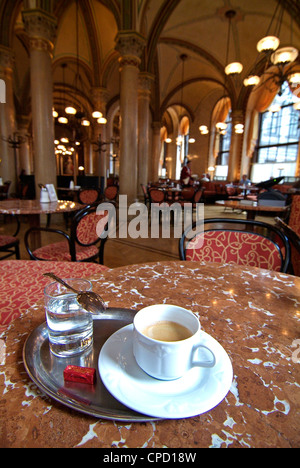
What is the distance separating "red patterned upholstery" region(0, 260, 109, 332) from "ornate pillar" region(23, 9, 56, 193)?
14.6 ft

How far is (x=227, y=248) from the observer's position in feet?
4.28

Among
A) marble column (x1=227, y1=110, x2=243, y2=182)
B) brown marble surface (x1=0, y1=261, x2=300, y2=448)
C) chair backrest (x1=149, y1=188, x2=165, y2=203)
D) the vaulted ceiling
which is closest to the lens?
brown marble surface (x1=0, y1=261, x2=300, y2=448)

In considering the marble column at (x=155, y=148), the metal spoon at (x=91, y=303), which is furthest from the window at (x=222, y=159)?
the metal spoon at (x=91, y=303)

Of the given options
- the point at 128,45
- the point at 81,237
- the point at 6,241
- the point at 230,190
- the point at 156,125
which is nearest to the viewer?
the point at 81,237

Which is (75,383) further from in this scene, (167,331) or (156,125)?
(156,125)

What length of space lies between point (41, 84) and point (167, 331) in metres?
6.09

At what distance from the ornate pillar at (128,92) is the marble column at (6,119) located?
3117 millimetres

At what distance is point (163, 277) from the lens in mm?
812

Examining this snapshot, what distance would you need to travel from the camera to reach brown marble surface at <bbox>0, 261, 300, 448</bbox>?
0.93 ft

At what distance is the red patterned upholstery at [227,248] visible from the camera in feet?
4.12

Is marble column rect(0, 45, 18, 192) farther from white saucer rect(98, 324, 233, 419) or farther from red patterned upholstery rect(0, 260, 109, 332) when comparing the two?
white saucer rect(98, 324, 233, 419)

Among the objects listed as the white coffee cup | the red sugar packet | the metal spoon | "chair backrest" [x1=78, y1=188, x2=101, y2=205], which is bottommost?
the red sugar packet

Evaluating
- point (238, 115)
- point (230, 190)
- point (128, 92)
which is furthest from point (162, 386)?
point (238, 115)

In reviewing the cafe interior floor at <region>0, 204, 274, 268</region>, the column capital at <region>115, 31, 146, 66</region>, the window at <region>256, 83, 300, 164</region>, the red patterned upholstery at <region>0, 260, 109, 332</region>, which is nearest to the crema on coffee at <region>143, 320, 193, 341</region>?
the red patterned upholstery at <region>0, 260, 109, 332</region>
